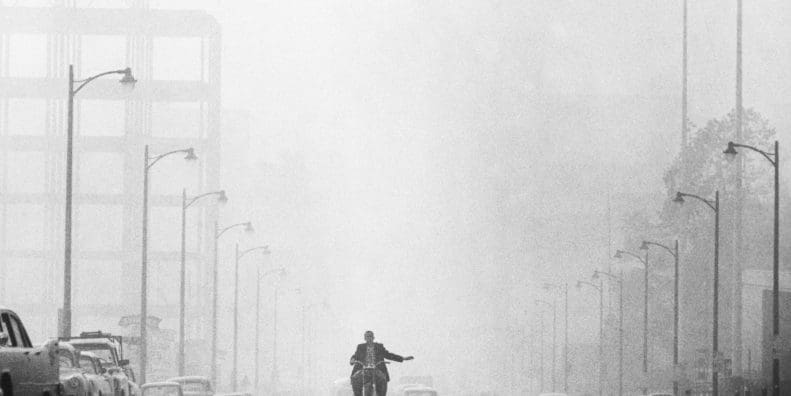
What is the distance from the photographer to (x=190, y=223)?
166500mm

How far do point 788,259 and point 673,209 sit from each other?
27.1 feet

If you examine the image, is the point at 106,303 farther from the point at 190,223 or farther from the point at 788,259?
the point at 788,259

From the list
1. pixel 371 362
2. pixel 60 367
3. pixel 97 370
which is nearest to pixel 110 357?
pixel 97 370

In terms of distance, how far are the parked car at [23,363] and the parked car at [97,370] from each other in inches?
410

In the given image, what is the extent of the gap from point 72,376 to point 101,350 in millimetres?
10111

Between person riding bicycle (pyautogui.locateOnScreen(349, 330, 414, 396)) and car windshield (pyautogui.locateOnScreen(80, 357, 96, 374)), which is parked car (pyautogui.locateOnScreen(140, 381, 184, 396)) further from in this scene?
person riding bicycle (pyautogui.locateOnScreen(349, 330, 414, 396))

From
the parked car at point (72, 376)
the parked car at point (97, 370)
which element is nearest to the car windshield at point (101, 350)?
the parked car at point (97, 370)

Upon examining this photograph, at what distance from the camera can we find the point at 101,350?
156ft

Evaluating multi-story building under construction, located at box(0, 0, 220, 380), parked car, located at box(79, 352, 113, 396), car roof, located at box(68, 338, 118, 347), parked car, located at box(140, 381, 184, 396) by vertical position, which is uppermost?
multi-story building under construction, located at box(0, 0, 220, 380)

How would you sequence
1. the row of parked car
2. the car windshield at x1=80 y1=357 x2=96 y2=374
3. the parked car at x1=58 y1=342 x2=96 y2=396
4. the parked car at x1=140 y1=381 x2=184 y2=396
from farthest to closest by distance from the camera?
the parked car at x1=140 y1=381 x2=184 y2=396
the car windshield at x1=80 y1=357 x2=96 y2=374
the parked car at x1=58 y1=342 x2=96 y2=396
the row of parked car

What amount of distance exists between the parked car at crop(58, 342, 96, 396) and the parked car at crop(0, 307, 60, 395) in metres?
4.59

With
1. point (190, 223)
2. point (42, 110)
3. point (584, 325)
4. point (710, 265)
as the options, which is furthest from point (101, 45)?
point (584, 325)

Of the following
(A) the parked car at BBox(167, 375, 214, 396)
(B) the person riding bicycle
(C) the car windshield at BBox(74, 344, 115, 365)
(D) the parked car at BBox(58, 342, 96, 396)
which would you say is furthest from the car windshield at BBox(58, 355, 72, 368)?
(A) the parked car at BBox(167, 375, 214, 396)

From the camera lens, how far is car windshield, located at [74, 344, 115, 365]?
1821 inches
